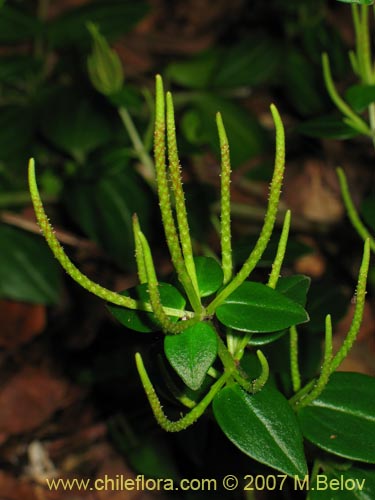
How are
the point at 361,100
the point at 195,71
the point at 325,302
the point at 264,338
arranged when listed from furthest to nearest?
1. the point at 195,71
2. the point at 325,302
3. the point at 361,100
4. the point at 264,338

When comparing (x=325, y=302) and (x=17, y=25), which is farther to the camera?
(x=17, y=25)

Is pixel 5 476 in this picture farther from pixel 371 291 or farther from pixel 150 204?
pixel 371 291

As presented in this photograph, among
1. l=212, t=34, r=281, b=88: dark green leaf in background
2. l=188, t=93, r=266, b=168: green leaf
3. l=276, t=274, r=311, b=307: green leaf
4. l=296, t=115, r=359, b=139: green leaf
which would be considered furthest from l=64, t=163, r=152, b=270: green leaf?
l=276, t=274, r=311, b=307: green leaf

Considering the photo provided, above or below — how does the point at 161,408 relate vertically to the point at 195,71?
below

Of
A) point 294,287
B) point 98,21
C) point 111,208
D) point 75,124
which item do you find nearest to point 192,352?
point 294,287

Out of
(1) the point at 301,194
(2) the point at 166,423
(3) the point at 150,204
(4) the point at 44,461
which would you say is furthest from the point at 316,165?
(2) the point at 166,423

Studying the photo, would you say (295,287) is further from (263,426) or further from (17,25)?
(17,25)
